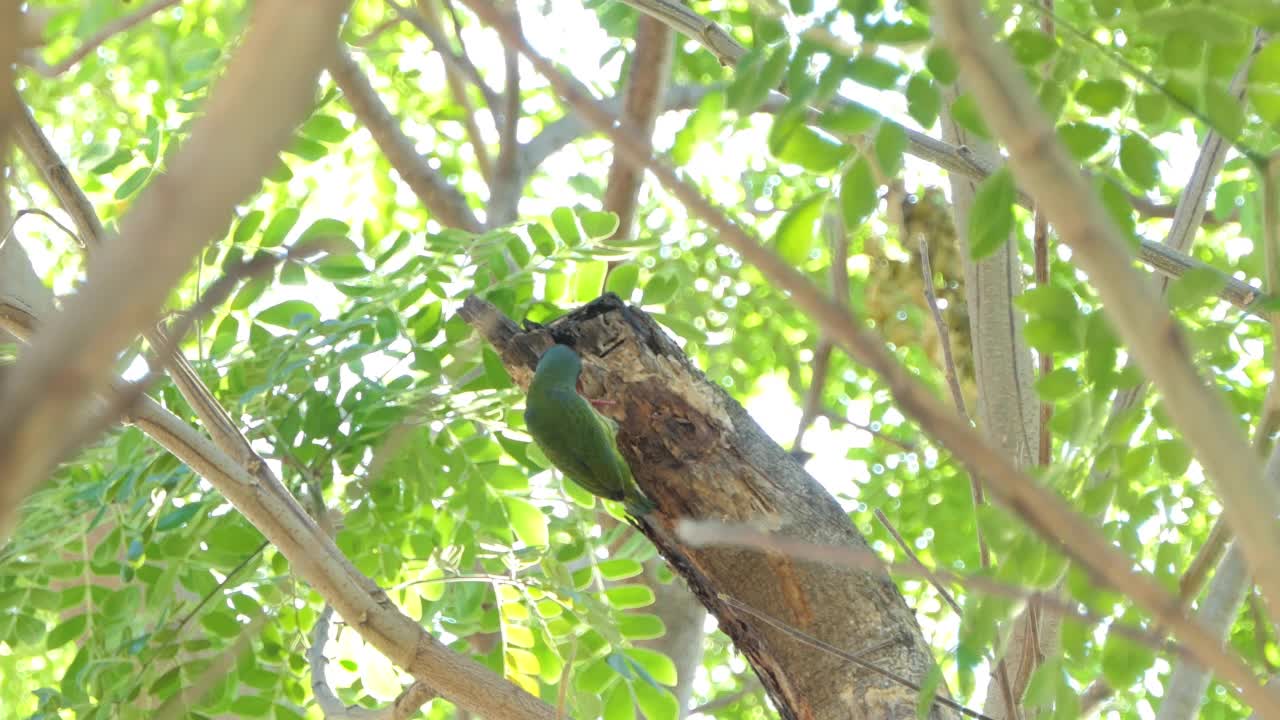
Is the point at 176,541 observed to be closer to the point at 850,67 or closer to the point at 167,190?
the point at 850,67

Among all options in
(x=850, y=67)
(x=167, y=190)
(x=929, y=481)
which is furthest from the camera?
(x=929, y=481)

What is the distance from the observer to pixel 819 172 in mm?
1400

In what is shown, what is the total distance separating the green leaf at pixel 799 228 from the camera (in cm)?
135

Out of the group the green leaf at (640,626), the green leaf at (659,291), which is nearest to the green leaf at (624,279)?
the green leaf at (659,291)

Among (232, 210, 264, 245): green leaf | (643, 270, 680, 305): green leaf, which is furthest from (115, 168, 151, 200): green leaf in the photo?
(643, 270, 680, 305): green leaf

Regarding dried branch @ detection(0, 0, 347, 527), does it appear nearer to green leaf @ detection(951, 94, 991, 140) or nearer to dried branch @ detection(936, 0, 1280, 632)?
dried branch @ detection(936, 0, 1280, 632)

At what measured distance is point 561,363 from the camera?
2146 mm

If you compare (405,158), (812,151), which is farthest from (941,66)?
(405,158)

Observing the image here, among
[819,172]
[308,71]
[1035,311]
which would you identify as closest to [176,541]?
[819,172]

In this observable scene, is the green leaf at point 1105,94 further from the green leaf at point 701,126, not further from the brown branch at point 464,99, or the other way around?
the brown branch at point 464,99

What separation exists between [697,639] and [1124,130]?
2.94 metres

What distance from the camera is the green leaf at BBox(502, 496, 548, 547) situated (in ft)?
8.20

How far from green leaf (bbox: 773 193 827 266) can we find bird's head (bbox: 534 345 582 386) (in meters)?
0.85

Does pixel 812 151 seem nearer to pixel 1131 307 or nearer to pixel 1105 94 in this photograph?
pixel 1105 94
